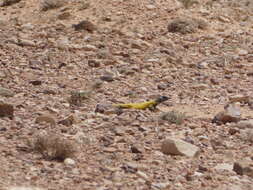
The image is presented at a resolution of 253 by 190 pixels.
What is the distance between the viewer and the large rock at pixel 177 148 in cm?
598

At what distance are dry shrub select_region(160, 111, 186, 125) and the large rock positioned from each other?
1.10 metres

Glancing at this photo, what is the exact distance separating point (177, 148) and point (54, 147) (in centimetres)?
129

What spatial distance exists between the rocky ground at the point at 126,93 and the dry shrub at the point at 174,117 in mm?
13

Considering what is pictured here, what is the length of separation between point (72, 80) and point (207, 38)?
13.8 feet

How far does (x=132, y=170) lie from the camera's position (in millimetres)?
5398

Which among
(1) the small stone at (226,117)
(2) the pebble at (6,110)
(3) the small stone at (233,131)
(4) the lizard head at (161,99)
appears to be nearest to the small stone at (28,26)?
(4) the lizard head at (161,99)

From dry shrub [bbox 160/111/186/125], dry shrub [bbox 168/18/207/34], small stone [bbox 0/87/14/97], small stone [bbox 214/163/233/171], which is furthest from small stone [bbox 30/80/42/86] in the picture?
dry shrub [bbox 168/18/207/34]

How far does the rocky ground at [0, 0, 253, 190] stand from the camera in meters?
5.45

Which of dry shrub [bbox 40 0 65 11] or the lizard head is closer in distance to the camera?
the lizard head

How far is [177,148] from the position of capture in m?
6.01

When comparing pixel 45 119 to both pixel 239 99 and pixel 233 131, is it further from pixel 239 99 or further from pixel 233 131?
pixel 239 99

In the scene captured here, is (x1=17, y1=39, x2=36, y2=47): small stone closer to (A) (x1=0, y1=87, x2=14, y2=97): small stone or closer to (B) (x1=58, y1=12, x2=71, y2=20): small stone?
(B) (x1=58, y1=12, x2=71, y2=20): small stone

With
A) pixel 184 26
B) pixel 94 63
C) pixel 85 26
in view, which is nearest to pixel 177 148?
pixel 94 63

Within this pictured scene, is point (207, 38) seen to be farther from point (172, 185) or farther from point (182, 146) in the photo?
point (172, 185)
